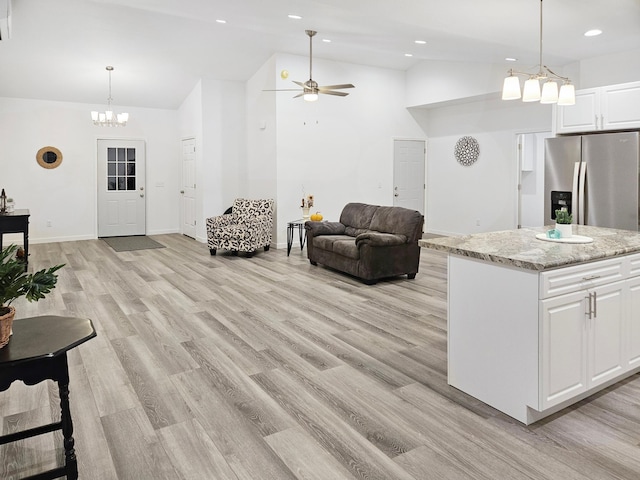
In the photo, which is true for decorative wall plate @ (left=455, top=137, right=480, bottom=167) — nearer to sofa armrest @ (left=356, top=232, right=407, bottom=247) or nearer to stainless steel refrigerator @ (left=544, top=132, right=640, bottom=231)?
stainless steel refrigerator @ (left=544, top=132, right=640, bottom=231)

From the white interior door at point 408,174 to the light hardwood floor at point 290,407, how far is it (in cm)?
526

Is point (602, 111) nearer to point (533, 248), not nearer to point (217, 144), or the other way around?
point (533, 248)

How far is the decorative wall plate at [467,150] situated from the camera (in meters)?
8.96

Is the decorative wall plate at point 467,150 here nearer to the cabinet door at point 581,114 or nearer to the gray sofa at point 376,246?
the cabinet door at point 581,114

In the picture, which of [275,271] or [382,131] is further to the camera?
[382,131]

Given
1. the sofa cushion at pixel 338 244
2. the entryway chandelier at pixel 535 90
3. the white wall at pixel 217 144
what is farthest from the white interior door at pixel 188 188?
the entryway chandelier at pixel 535 90

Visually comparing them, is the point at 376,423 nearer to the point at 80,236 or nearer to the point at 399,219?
the point at 399,219

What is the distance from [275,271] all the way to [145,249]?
10.4 feet

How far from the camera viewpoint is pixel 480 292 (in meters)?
2.61

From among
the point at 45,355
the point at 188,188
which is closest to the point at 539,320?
the point at 45,355

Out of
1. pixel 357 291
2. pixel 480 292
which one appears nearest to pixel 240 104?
pixel 357 291

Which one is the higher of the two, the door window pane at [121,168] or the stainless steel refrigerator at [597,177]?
the door window pane at [121,168]

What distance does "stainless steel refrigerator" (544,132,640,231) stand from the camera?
5094 millimetres

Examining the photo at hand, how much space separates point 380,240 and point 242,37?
406 centimetres
